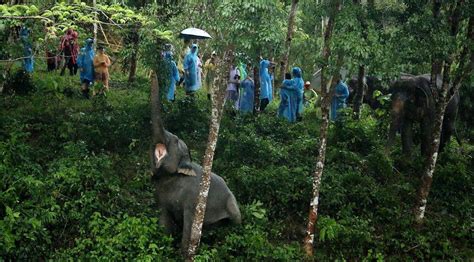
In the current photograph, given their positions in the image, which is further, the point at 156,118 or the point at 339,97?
the point at 339,97

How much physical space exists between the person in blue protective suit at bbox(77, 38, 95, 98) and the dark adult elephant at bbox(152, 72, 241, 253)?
19.8 ft

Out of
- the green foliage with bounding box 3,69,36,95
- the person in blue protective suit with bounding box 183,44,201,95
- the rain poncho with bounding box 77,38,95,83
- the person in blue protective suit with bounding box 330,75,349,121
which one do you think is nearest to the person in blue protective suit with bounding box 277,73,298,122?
the person in blue protective suit with bounding box 330,75,349,121

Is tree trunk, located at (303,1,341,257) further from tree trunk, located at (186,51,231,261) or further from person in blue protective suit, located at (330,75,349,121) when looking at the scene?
person in blue protective suit, located at (330,75,349,121)

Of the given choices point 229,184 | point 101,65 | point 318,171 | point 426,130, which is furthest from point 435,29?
point 101,65

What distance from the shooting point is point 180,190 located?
6.79 m

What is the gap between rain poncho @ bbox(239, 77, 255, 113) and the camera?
44.7 feet

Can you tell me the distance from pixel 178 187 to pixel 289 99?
6913 millimetres

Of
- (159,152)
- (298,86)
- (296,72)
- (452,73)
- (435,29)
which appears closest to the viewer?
(159,152)

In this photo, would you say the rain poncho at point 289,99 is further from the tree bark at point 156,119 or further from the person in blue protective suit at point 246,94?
the tree bark at point 156,119

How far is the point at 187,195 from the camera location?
6727 millimetres

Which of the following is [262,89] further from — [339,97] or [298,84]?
[339,97]

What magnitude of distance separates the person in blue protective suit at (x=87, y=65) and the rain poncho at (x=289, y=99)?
4525 millimetres

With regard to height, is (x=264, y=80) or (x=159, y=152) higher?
(x=264, y=80)

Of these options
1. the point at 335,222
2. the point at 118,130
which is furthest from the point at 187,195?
the point at 118,130
